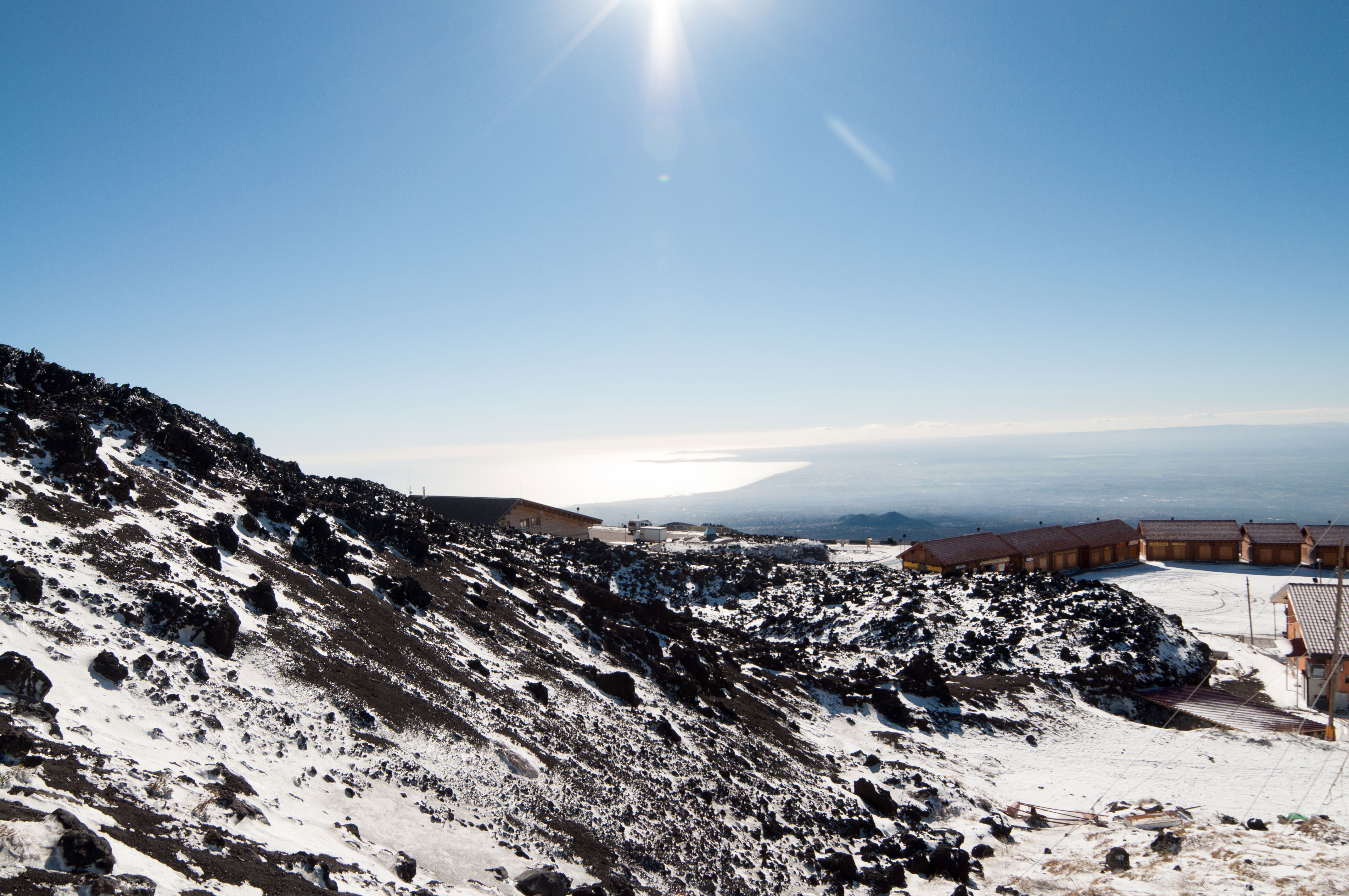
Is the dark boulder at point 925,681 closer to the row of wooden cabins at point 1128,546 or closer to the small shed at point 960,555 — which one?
the small shed at point 960,555

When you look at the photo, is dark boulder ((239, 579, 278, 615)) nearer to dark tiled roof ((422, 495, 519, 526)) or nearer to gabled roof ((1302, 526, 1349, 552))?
dark tiled roof ((422, 495, 519, 526))

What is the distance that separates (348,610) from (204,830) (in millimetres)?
10078

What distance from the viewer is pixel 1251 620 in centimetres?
4119

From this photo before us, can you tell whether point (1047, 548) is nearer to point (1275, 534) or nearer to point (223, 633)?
point (1275, 534)

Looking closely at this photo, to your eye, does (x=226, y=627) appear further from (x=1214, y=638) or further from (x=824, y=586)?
(x=1214, y=638)

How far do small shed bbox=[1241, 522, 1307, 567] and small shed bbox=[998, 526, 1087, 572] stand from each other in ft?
48.0

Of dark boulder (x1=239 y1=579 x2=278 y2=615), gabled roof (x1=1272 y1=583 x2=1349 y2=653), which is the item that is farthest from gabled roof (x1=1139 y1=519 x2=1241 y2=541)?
dark boulder (x1=239 y1=579 x2=278 y2=615)

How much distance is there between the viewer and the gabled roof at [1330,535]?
6019 centimetres

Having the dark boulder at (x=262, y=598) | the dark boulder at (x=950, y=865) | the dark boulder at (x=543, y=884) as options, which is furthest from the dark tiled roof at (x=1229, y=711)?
the dark boulder at (x=262, y=598)

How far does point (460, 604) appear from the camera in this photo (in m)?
22.8

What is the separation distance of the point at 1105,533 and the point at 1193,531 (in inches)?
326

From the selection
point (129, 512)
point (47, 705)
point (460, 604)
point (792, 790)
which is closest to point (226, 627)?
point (47, 705)

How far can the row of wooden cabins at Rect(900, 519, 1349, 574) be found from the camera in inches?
2206

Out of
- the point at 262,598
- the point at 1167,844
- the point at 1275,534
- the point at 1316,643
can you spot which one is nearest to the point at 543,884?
the point at 262,598
